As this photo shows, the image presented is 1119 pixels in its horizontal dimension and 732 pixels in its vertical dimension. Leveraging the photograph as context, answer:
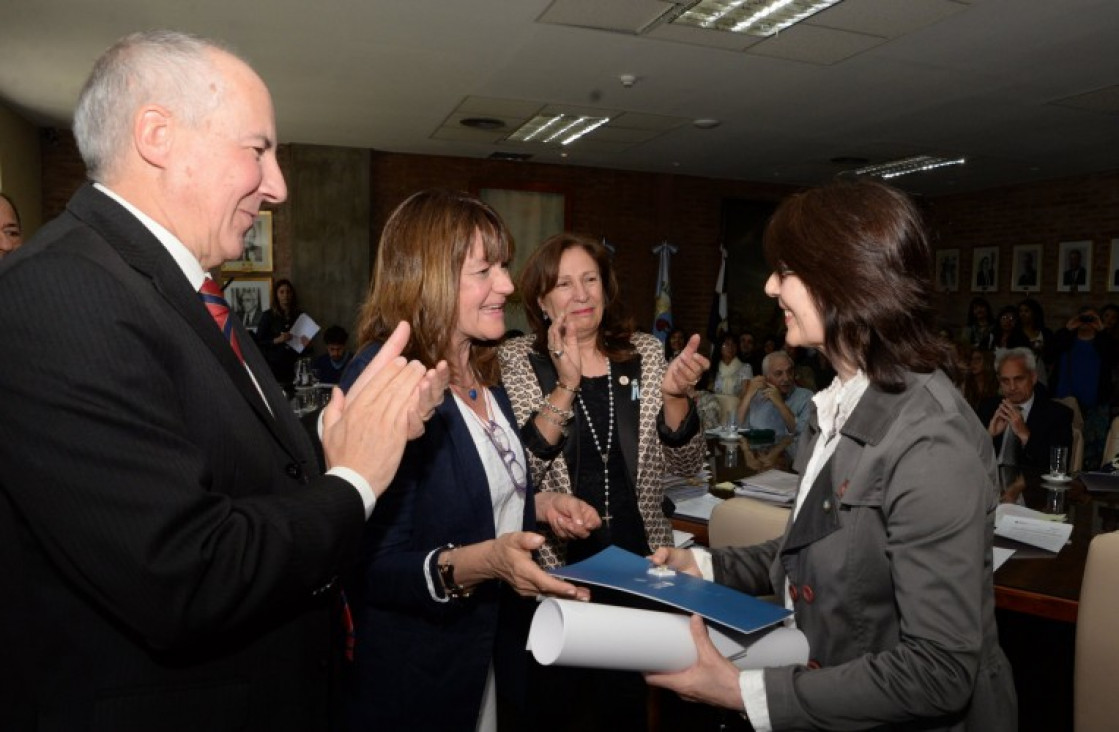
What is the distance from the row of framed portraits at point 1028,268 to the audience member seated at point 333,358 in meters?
6.92

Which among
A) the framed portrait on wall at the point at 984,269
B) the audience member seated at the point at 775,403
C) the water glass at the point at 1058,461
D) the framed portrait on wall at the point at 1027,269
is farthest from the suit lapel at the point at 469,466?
the framed portrait on wall at the point at 984,269

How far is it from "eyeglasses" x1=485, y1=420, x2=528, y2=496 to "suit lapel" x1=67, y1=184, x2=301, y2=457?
73cm

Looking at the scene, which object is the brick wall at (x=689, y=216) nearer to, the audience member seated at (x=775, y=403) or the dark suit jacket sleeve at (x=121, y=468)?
the audience member seated at (x=775, y=403)

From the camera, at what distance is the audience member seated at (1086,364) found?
7.88 m

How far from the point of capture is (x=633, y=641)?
1128 mm

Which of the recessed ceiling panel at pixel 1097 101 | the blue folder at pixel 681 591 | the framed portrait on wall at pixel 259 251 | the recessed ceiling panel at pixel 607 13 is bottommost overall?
the blue folder at pixel 681 591

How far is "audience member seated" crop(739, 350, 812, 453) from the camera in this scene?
16.5 feet

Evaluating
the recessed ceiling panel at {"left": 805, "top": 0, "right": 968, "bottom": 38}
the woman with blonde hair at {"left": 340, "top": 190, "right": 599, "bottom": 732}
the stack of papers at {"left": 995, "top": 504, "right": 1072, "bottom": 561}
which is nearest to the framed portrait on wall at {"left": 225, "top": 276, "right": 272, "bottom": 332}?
the recessed ceiling panel at {"left": 805, "top": 0, "right": 968, "bottom": 38}

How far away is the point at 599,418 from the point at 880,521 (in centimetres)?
129

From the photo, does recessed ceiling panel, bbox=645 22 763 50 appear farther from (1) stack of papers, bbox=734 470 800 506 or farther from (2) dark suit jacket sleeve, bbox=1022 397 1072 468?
(1) stack of papers, bbox=734 470 800 506

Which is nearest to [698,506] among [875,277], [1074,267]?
[875,277]

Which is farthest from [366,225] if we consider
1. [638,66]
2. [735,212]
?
[735,212]

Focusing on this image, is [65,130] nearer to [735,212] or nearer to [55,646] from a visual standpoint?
[735,212]

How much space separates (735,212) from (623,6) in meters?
7.02
